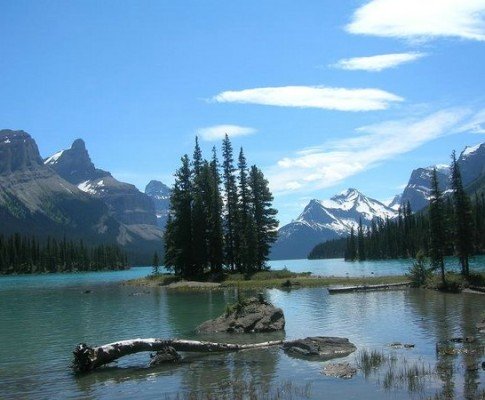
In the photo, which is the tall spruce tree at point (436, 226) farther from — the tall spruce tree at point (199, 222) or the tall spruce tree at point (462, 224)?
the tall spruce tree at point (199, 222)

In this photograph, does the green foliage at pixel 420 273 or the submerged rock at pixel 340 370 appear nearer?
the submerged rock at pixel 340 370

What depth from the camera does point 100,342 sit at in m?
29.9

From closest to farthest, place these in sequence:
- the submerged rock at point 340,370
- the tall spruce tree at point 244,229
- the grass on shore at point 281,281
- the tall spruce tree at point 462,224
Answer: the submerged rock at point 340,370
the tall spruce tree at point 462,224
the grass on shore at point 281,281
the tall spruce tree at point 244,229

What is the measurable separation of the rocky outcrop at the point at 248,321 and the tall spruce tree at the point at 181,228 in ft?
170

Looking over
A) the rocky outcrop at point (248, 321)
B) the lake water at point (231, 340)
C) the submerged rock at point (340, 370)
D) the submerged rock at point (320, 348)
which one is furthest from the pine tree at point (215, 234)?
the submerged rock at point (340, 370)

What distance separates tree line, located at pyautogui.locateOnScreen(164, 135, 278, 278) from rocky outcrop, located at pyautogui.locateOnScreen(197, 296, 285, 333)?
4663 centimetres

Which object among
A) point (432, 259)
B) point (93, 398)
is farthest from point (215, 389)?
point (432, 259)

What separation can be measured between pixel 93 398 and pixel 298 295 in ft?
133

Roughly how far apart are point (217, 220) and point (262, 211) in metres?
9.44

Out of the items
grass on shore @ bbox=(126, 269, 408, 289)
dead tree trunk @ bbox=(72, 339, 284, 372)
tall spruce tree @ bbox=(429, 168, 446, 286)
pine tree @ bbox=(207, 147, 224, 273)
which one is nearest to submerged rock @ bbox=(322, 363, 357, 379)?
dead tree trunk @ bbox=(72, 339, 284, 372)

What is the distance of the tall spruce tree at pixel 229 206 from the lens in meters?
87.8

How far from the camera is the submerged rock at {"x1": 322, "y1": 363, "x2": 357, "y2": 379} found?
749 inches

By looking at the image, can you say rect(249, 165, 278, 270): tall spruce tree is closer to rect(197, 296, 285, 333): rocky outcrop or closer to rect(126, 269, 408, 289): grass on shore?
rect(126, 269, 408, 289): grass on shore

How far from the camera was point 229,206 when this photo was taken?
89688 millimetres
